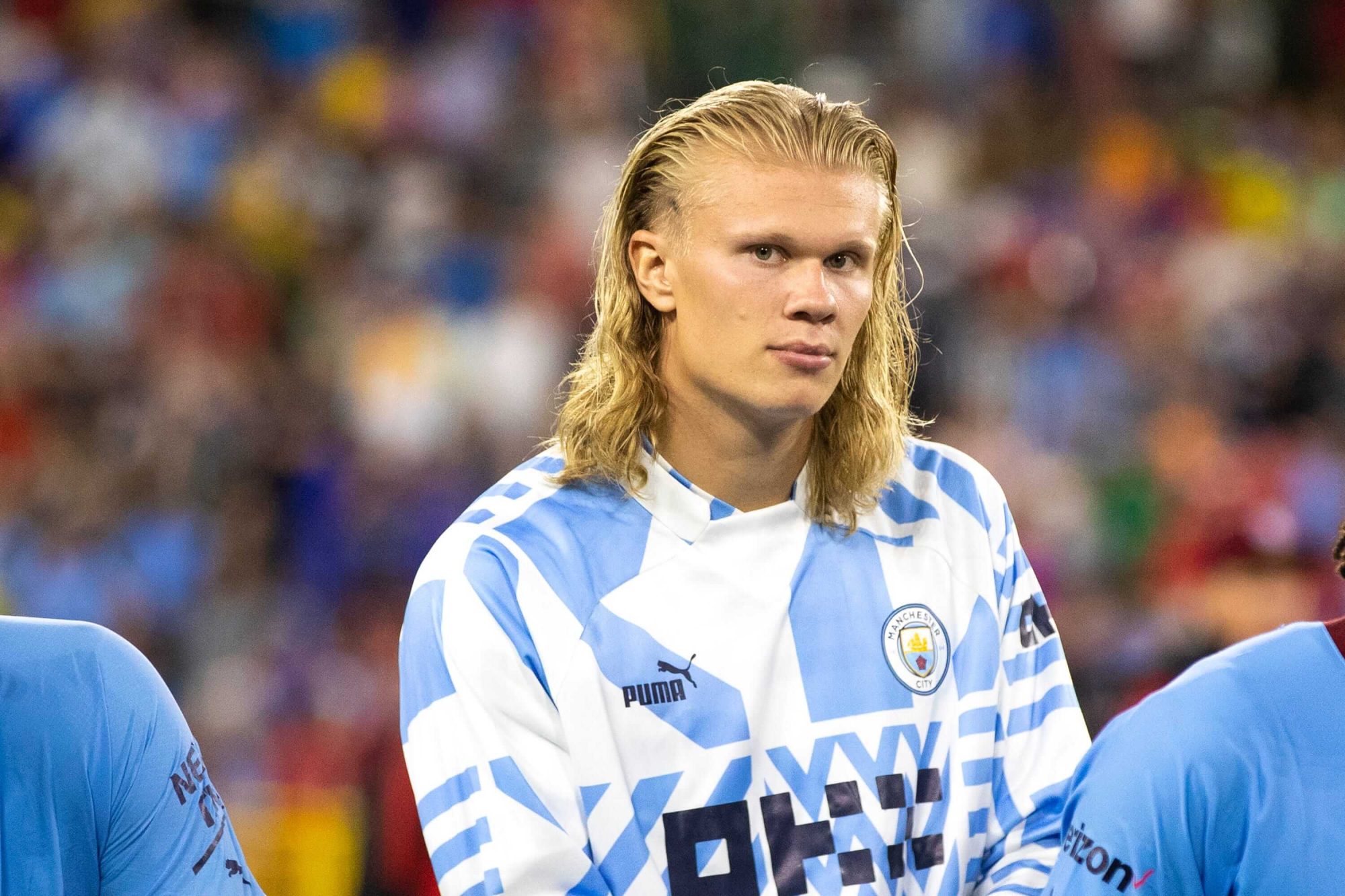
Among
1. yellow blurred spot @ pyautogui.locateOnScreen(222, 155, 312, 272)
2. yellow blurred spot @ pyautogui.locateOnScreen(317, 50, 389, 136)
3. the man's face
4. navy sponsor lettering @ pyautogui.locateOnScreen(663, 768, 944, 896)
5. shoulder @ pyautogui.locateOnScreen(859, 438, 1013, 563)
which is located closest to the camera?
navy sponsor lettering @ pyautogui.locateOnScreen(663, 768, 944, 896)

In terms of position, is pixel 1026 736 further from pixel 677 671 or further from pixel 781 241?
pixel 781 241

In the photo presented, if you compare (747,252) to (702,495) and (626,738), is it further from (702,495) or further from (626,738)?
(626,738)

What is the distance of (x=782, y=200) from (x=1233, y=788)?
1.16 m

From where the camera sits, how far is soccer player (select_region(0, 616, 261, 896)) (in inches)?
86.7

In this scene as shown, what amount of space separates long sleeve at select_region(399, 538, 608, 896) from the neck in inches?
16.1

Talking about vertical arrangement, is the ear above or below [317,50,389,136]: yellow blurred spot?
below

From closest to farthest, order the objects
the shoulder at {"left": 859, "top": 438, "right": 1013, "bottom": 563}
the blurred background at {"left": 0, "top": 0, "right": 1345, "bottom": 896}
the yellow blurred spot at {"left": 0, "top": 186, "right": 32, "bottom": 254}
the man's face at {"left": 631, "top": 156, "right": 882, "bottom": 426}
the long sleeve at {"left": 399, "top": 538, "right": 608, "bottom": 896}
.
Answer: the long sleeve at {"left": 399, "top": 538, "right": 608, "bottom": 896}
the man's face at {"left": 631, "top": 156, "right": 882, "bottom": 426}
the shoulder at {"left": 859, "top": 438, "right": 1013, "bottom": 563}
the blurred background at {"left": 0, "top": 0, "right": 1345, "bottom": 896}
the yellow blurred spot at {"left": 0, "top": 186, "right": 32, "bottom": 254}

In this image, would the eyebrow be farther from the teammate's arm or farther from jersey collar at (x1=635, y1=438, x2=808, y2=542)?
the teammate's arm

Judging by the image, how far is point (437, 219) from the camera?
29.8 ft

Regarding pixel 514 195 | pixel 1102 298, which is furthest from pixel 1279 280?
pixel 514 195

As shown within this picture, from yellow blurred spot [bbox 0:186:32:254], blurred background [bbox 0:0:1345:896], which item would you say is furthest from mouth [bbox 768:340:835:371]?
yellow blurred spot [bbox 0:186:32:254]

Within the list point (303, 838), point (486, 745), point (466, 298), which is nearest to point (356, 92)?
point (466, 298)

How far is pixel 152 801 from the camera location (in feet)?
7.38

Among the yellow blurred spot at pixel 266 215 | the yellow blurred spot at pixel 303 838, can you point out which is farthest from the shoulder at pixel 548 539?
the yellow blurred spot at pixel 266 215
